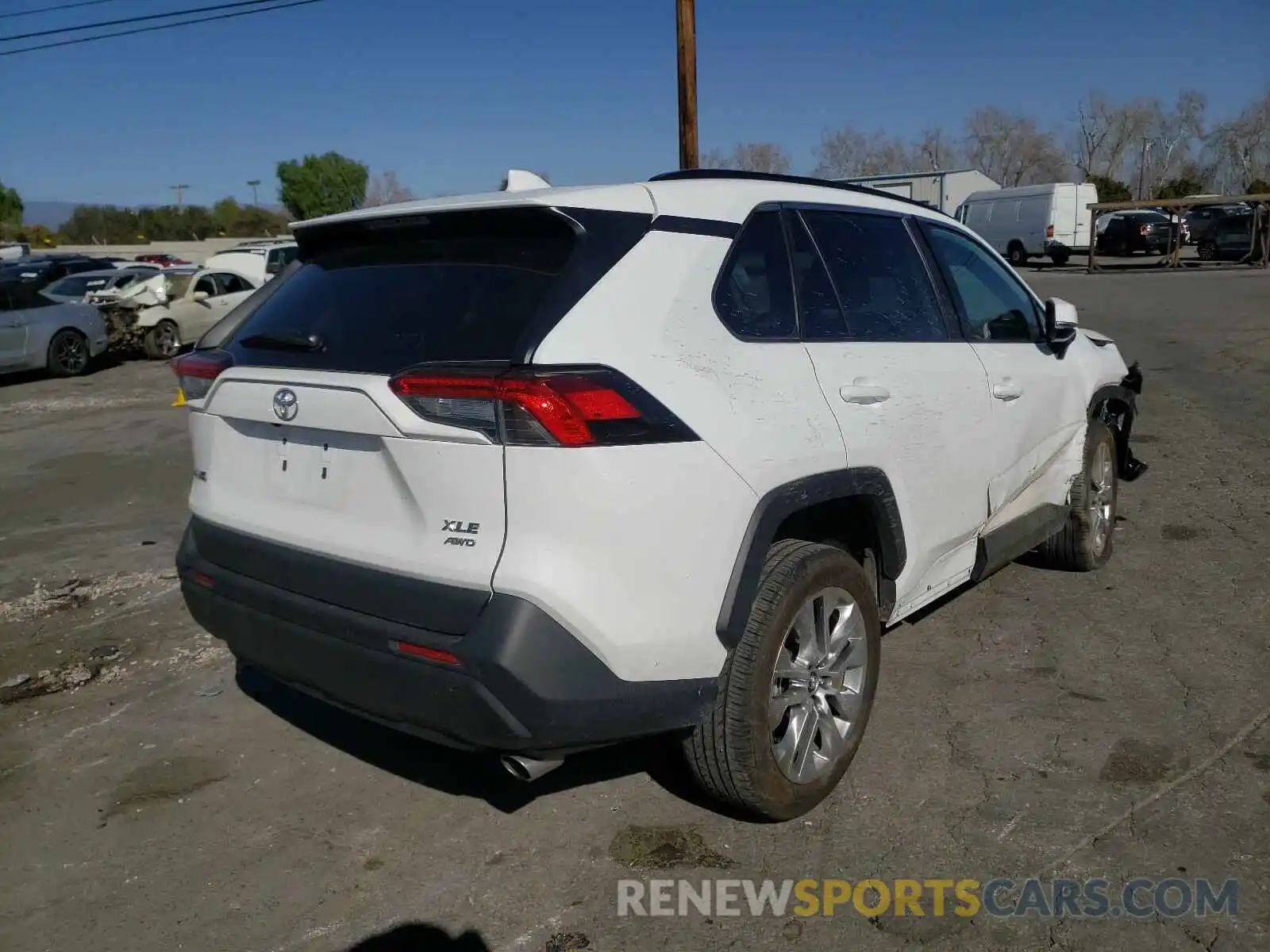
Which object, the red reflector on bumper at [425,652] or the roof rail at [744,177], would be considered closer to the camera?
the red reflector on bumper at [425,652]

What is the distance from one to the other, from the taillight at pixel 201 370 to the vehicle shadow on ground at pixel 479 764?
1026 mm

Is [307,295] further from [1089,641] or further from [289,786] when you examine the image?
[1089,641]

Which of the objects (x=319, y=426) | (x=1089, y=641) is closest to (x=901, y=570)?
(x=1089, y=641)

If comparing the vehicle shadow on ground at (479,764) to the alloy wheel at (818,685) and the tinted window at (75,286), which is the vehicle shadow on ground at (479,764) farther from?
the tinted window at (75,286)

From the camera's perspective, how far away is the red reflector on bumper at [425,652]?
2.50m

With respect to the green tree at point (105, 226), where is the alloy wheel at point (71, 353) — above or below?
below

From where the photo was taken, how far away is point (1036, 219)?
36188mm

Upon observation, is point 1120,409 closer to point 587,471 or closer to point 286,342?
point 587,471

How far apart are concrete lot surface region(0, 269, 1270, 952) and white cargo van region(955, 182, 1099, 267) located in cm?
3358

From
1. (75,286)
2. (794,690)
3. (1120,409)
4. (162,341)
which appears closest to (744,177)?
(794,690)

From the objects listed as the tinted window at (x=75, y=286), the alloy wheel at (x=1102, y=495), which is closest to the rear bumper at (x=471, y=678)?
the alloy wheel at (x=1102, y=495)

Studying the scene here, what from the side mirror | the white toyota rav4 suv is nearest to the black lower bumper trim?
the side mirror

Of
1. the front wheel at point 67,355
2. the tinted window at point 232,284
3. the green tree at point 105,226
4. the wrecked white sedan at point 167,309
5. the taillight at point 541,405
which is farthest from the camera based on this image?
the green tree at point 105,226

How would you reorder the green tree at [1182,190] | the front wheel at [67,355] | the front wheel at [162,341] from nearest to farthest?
the front wheel at [67,355], the front wheel at [162,341], the green tree at [1182,190]
